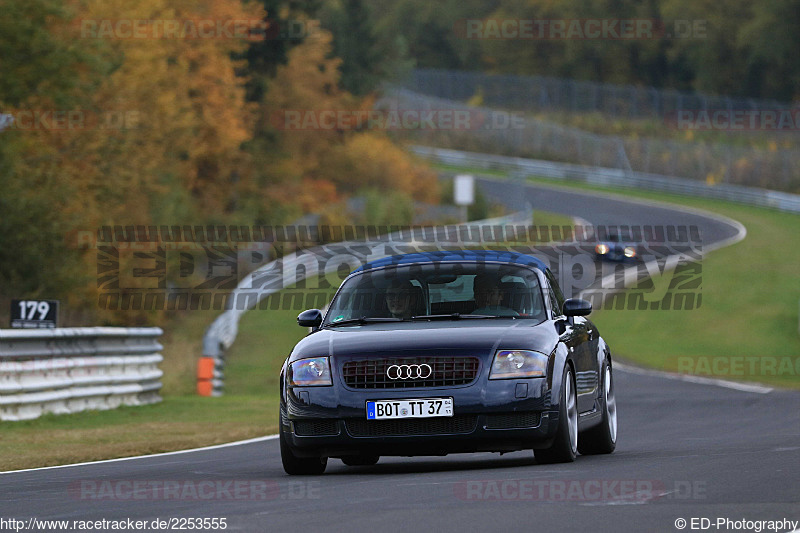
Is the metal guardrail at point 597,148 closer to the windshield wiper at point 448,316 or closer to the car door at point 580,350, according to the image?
the car door at point 580,350

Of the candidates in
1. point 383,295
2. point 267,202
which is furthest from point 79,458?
point 267,202

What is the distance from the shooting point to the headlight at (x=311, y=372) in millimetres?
10797

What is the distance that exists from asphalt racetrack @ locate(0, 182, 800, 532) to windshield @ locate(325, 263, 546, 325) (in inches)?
47.3

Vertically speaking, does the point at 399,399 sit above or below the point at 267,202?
above

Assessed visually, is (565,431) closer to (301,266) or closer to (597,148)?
(301,266)

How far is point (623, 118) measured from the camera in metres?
98.3

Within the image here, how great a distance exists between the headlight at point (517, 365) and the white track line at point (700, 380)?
15074 millimetres

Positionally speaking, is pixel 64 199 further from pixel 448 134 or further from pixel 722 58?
pixel 722 58

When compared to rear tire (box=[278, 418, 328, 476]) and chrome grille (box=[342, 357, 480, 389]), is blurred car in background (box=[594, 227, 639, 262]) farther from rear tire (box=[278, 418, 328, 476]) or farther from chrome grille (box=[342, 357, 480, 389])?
chrome grille (box=[342, 357, 480, 389])

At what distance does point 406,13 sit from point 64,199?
11288 cm

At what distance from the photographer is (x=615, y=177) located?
266ft

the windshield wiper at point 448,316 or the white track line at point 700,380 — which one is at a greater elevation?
the windshield wiper at point 448,316

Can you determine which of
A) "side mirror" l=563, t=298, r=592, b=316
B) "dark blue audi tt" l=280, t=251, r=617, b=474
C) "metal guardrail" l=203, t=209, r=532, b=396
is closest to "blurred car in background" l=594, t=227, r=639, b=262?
"metal guardrail" l=203, t=209, r=532, b=396

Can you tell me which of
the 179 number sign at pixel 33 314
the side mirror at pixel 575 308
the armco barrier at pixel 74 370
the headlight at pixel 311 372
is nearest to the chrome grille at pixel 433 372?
the headlight at pixel 311 372
